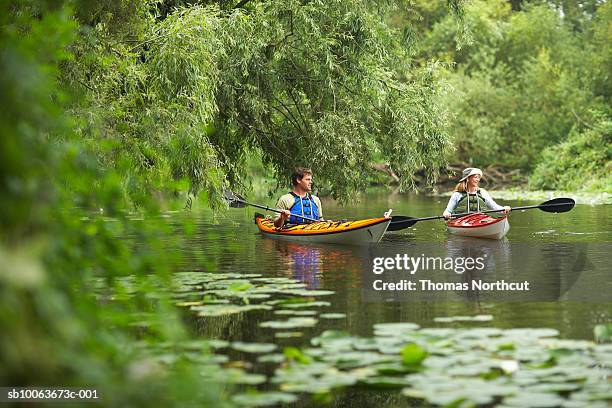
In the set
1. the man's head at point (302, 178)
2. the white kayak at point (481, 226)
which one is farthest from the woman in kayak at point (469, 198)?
the man's head at point (302, 178)

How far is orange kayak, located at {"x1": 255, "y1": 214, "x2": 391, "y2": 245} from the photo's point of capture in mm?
12945

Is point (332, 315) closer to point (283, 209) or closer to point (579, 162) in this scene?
point (283, 209)

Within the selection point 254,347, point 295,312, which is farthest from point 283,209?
point 254,347

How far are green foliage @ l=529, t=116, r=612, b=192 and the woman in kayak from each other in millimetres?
16767

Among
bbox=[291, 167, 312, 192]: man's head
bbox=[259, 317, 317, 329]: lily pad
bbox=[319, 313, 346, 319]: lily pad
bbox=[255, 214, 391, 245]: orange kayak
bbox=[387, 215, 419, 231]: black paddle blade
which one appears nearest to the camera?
bbox=[259, 317, 317, 329]: lily pad

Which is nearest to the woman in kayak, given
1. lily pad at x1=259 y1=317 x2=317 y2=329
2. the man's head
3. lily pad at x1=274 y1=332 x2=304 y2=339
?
the man's head

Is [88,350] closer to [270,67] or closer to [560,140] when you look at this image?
[270,67]

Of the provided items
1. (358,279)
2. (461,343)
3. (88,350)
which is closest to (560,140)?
(358,279)

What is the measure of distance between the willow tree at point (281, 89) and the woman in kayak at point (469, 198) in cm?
169

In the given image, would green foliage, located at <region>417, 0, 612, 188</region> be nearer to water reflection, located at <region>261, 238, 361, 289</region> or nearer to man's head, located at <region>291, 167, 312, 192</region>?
man's head, located at <region>291, 167, 312, 192</region>

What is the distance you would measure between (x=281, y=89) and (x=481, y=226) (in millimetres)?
4411

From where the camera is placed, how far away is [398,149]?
54.9 ft

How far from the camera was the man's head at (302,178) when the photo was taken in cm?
1405

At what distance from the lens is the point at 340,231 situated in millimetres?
13242
